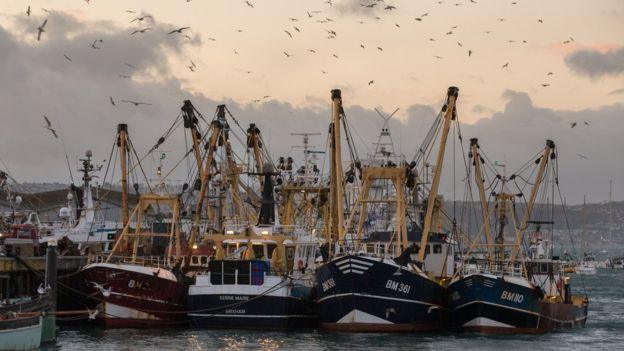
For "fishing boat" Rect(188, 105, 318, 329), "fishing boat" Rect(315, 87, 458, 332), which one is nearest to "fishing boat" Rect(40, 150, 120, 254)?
"fishing boat" Rect(188, 105, 318, 329)

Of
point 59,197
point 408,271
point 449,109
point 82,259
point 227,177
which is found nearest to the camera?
point 408,271

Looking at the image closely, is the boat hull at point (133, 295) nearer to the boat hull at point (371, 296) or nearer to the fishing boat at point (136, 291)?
the fishing boat at point (136, 291)

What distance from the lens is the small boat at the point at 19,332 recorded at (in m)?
46.7

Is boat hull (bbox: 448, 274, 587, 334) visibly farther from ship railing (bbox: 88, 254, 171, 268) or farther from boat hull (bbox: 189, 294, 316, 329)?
ship railing (bbox: 88, 254, 171, 268)

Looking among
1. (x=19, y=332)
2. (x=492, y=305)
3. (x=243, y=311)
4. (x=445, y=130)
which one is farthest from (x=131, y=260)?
(x=492, y=305)

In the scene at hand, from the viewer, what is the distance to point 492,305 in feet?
193

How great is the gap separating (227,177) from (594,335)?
25.3 metres

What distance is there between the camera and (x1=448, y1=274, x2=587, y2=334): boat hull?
5838 cm

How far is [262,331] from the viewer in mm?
59000

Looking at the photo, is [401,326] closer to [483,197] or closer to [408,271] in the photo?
[408,271]

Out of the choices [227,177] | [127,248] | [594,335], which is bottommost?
[594,335]

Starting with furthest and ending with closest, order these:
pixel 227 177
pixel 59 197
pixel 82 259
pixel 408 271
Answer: pixel 59 197
pixel 227 177
pixel 82 259
pixel 408 271

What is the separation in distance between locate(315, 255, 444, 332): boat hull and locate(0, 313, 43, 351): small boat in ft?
47.6

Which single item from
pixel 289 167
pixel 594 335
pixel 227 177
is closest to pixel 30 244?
pixel 227 177
